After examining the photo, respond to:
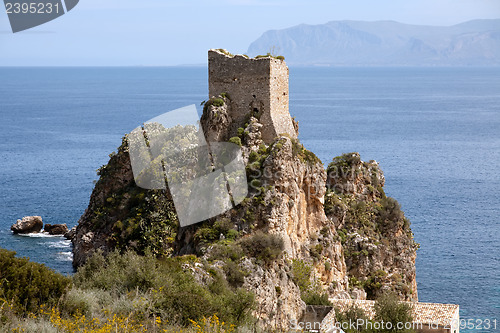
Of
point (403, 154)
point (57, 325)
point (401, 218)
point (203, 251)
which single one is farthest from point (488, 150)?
point (57, 325)

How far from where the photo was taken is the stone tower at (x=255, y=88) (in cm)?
3972

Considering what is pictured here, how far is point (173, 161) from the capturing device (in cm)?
4194

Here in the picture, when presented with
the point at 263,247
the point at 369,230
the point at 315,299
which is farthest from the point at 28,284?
the point at 369,230

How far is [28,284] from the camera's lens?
25125 mm

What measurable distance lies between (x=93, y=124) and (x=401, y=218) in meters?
94.3

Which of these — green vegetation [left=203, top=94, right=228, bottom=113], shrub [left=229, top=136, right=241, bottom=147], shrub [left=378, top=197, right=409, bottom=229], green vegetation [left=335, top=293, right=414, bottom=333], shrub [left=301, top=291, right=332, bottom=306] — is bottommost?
green vegetation [left=335, top=293, right=414, bottom=333]

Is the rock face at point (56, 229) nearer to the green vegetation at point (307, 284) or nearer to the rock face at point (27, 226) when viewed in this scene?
the rock face at point (27, 226)

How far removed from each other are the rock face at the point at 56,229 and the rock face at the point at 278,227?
471 inches

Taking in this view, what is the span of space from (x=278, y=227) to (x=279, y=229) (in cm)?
11

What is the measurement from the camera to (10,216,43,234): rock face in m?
62.6

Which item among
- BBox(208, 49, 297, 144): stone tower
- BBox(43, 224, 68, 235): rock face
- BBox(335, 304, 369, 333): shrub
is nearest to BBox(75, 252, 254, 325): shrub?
BBox(335, 304, 369, 333): shrub

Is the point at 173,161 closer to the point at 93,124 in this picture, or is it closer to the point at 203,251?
the point at 203,251

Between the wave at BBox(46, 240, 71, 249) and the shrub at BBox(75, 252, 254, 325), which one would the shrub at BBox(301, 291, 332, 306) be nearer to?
the shrub at BBox(75, 252, 254, 325)

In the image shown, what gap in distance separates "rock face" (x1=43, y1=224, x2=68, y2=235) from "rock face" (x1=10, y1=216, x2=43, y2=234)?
2.57ft
